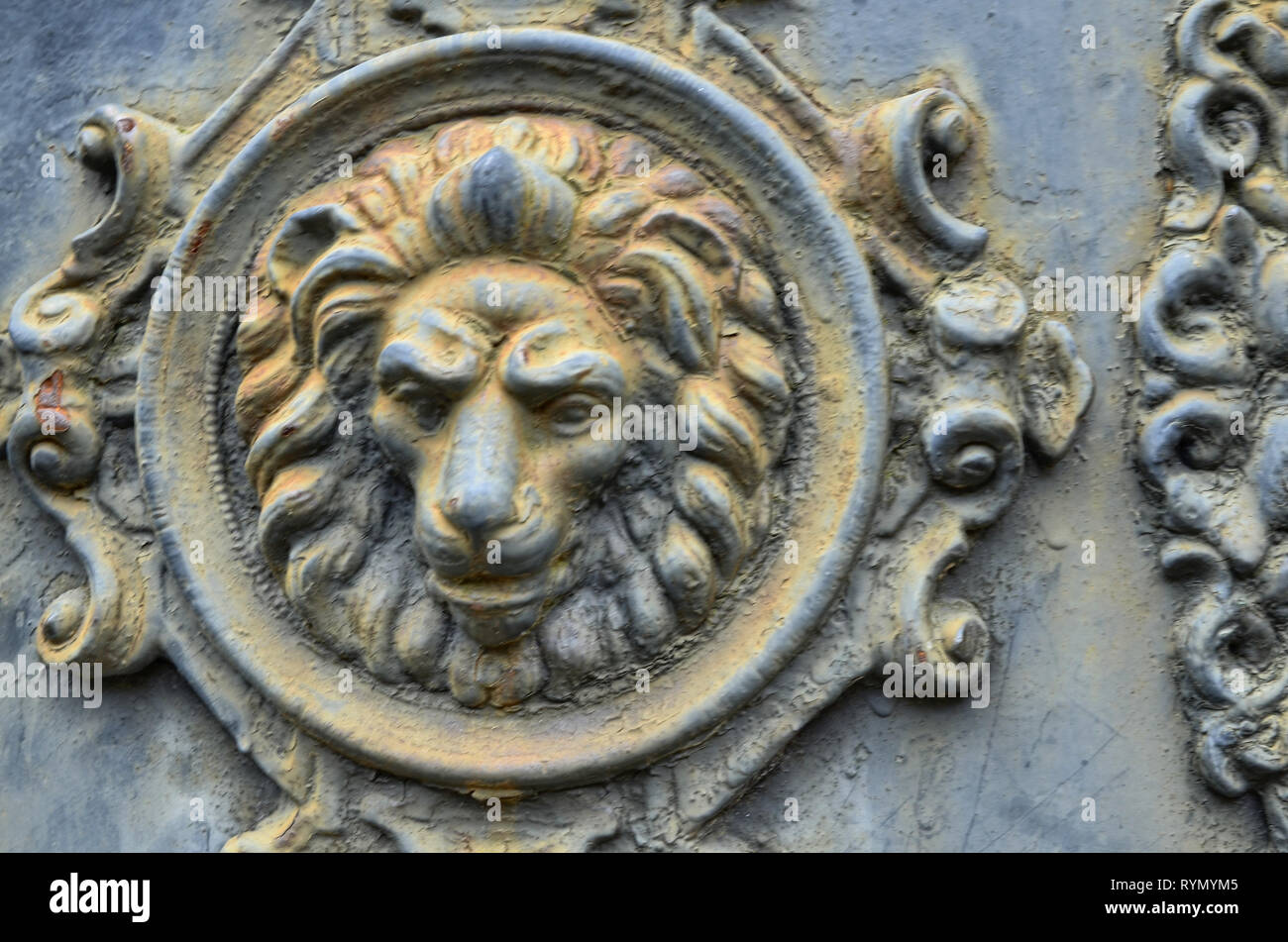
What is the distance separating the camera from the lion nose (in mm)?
1877

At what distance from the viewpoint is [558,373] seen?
75.7 inches

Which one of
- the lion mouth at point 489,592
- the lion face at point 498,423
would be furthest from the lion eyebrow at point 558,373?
the lion mouth at point 489,592

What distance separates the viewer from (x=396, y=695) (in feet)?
7.03

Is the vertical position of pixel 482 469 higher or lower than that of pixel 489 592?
higher

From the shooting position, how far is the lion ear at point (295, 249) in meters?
2.09

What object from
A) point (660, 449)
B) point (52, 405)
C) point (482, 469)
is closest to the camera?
point (482, 469)

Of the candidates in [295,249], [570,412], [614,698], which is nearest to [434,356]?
[570,412]

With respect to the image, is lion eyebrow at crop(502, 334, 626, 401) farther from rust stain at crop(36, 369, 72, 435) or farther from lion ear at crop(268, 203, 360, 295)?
rust stain at crop(36, 369, 72, 435)

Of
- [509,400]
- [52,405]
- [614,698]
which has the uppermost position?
[52,405]

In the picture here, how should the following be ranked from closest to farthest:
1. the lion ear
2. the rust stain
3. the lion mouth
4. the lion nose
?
the lion nose, the lion mouth, the lion ear, the rust stain

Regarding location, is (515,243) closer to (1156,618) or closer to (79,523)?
(79,523)

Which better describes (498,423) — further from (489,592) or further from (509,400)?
(489,592)

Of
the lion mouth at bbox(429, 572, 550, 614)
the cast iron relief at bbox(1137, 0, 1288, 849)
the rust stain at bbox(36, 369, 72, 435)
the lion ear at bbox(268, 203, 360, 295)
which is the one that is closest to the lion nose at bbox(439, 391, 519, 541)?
the lion mouth at bbox(429, 572, 550, 614)

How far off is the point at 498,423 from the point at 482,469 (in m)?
0.07
